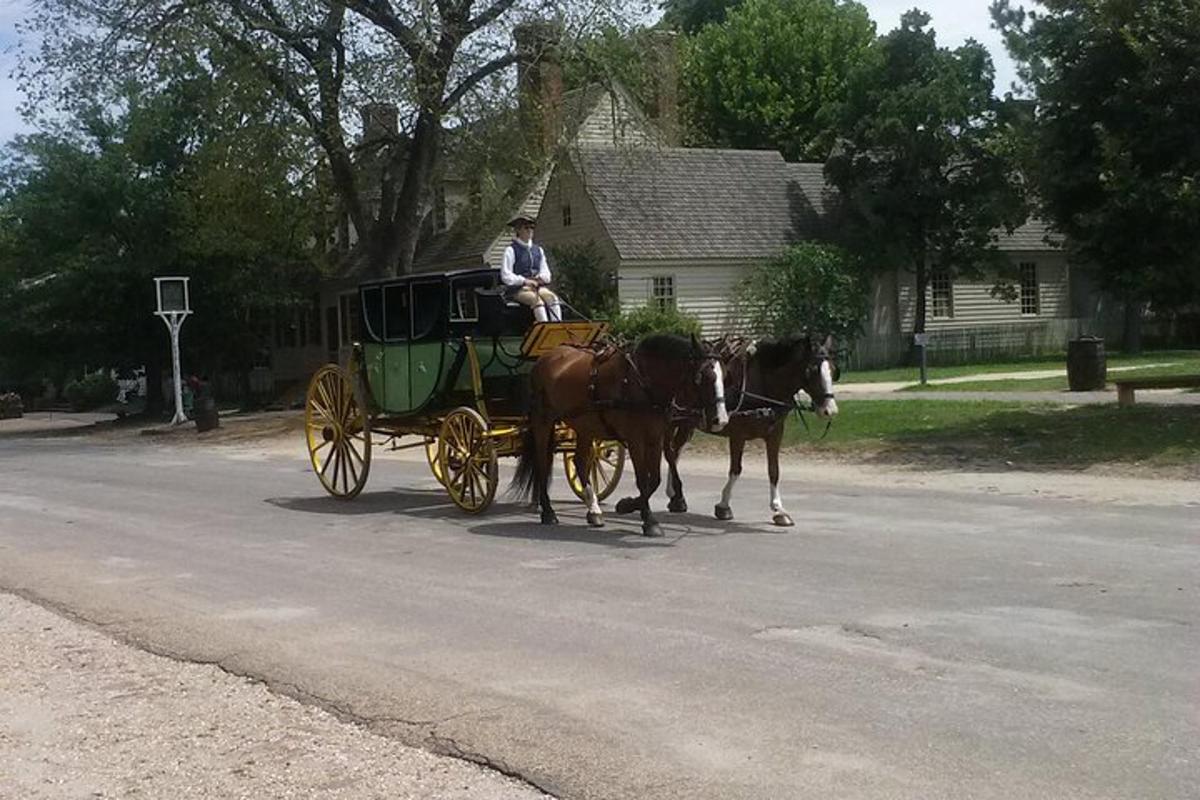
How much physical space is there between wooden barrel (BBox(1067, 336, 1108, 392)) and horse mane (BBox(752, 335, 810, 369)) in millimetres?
14944

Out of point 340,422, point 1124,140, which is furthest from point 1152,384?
point 340,422

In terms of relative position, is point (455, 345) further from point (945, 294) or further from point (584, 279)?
point (945, 294)

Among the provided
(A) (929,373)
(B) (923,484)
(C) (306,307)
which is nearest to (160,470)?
(B) (923,484)

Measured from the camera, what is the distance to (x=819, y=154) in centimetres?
5556

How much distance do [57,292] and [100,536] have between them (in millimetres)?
27472

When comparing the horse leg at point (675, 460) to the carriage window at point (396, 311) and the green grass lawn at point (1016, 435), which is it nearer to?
the carriage window at point (396, 311)

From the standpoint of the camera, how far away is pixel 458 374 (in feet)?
48.0

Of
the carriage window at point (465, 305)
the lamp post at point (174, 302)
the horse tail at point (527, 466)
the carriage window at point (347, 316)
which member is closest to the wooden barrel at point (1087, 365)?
the carriage window at point (465, 305)

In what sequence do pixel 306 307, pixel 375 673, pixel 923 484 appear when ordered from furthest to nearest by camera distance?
1. pixel 306 307
2. pixel 923 484
3. pixel 375 673

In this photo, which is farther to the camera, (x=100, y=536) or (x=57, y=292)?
(x=57, y=292)

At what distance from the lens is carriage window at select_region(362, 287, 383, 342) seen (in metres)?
15.6

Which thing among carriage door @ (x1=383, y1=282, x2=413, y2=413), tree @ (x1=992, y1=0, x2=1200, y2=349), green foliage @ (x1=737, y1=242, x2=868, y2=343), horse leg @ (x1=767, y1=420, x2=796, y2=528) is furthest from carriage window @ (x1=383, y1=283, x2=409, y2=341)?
green foliage @ (x1=737, y1=242, x2=868, y2=343)

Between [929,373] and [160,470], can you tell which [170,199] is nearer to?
[160,470]

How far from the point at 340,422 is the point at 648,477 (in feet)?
16.4
